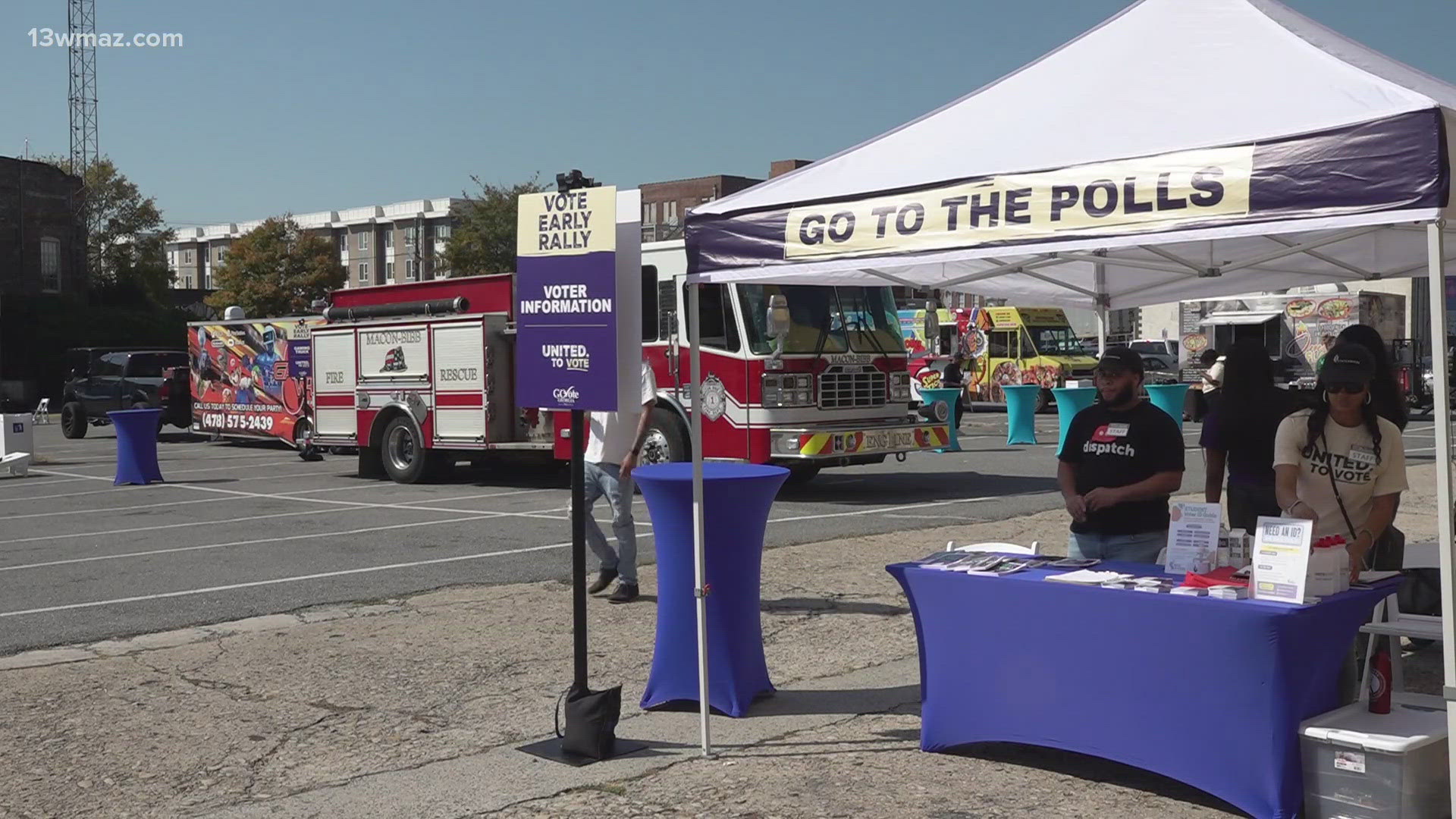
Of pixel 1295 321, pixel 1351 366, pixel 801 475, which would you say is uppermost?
pixel 1295 321

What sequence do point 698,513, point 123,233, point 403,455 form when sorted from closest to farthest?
point 698,513
point 403,455
point 123,233

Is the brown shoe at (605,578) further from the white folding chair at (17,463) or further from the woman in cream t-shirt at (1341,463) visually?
the white folding chair at (17,463)

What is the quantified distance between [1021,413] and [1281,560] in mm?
19663

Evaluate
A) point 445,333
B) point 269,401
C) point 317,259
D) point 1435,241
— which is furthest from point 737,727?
point 317,259

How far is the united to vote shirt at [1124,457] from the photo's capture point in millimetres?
6145

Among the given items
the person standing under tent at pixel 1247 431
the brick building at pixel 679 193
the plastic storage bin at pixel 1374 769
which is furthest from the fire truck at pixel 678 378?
the brick building at pixel 679 193

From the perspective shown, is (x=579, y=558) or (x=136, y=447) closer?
(x=579, y=558)

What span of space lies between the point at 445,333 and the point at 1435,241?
1442cm

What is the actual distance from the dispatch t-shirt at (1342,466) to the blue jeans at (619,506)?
4.59 metres

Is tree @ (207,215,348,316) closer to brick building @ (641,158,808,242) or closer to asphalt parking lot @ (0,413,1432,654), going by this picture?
brick building @ (641,158,808,242)

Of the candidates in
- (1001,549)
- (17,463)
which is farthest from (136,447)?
(1001,549)

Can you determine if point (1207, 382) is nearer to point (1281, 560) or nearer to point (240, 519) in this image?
point (240, 519)

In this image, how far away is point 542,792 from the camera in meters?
5.38

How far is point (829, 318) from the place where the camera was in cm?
1531
